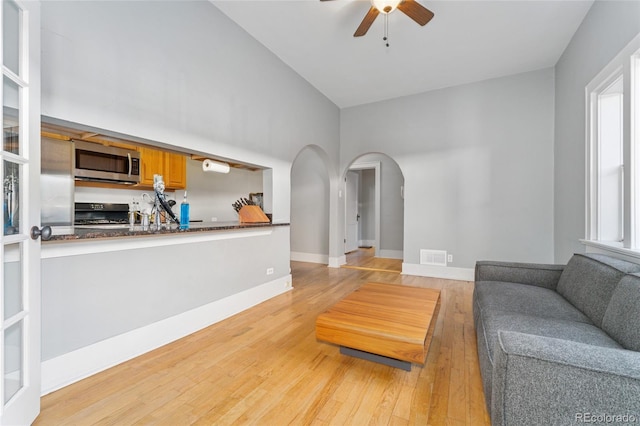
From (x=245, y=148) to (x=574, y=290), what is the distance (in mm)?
3169

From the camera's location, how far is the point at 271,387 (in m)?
1.63

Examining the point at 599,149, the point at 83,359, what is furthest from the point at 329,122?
the point at 83,359

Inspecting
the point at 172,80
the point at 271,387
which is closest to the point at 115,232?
the point at 172,80

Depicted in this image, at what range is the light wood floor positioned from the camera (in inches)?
55.0

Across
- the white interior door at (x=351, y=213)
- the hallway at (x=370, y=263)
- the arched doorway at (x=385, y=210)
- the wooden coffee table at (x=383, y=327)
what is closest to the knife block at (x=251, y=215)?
the wooden coffee table at (x=383, y=327)

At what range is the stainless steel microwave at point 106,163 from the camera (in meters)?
3.24

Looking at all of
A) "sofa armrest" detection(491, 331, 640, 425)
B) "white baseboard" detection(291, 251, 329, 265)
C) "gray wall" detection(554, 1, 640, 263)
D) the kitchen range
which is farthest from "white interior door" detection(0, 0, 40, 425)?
"white baseboard" detection(291, 251, 329, 265)

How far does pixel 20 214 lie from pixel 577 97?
15.6 feet

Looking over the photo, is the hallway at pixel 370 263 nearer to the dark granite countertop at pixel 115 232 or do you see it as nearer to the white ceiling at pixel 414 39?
the dark granite countertop at pixel 115 232

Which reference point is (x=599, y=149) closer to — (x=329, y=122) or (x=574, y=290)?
(x=574, y=290)

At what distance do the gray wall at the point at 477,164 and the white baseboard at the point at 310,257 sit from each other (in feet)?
5.81

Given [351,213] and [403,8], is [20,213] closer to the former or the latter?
[403,8]

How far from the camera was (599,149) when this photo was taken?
254 centimetres

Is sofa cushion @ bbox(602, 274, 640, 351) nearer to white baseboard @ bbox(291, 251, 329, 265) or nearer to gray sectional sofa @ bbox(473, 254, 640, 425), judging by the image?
gray sectional sofa @ bbox(473, 254, 640, 425)
